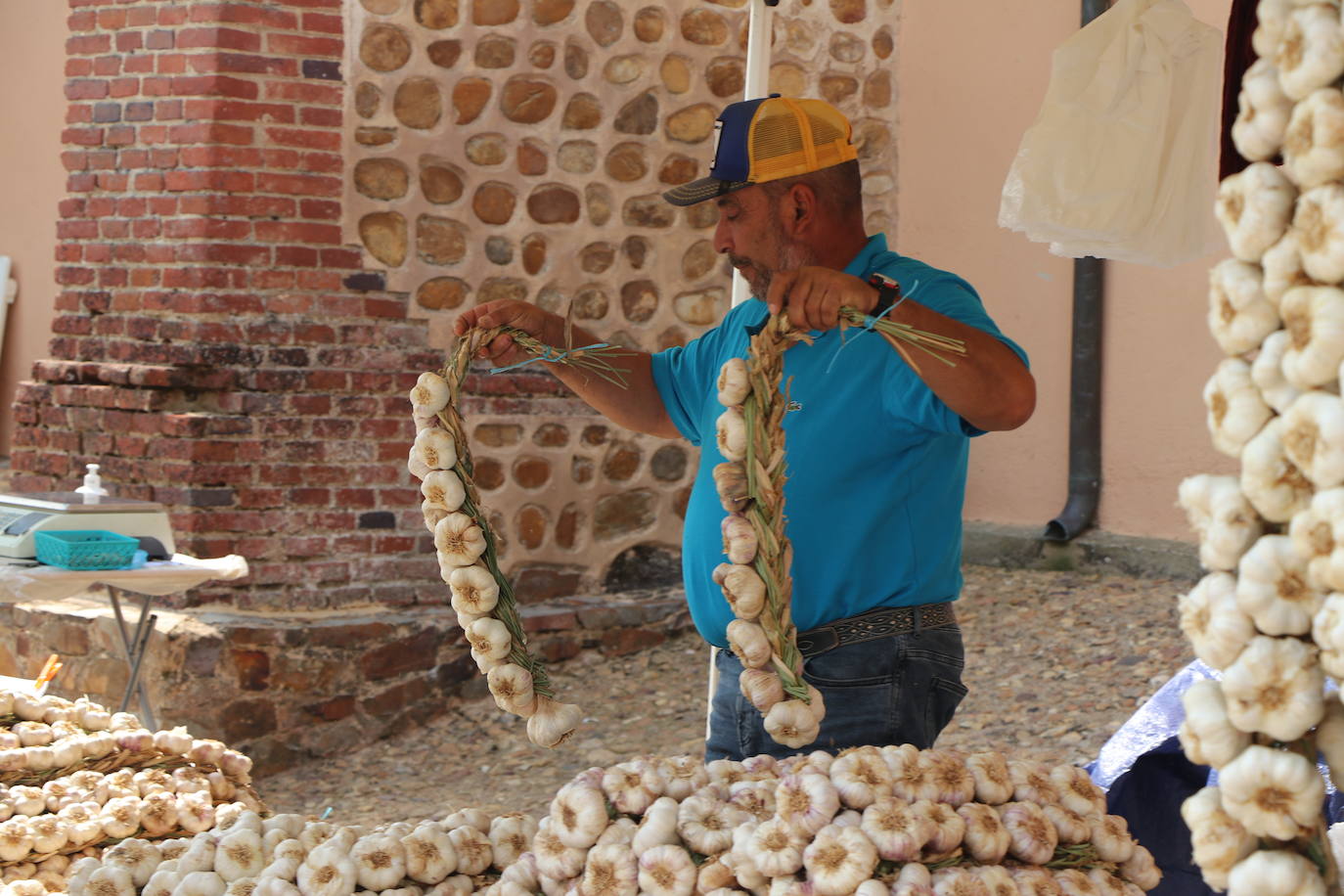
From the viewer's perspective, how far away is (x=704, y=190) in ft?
7.84

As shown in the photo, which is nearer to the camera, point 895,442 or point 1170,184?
point 895,442

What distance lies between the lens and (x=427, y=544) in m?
4.98

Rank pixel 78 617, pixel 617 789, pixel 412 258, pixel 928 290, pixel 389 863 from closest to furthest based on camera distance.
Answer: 1. pixel 617 789
2. pixel 389 863
3. pixel 928 290
4. pixel 78 617
5. pixel 412 258

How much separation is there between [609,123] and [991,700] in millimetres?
2528

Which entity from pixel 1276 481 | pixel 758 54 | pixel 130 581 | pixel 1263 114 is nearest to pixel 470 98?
pixel 758 54

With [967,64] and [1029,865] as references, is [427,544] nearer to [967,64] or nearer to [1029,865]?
[967,64]

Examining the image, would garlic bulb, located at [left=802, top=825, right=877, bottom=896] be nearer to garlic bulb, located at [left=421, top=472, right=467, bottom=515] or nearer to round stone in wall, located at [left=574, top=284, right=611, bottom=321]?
garlic bulb, located at [left=421, top=472, right=467, bottom=515]

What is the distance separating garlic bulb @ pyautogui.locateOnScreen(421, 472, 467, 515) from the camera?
6.38ft

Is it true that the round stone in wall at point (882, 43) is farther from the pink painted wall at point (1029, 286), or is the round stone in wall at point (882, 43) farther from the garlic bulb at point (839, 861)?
the garlic bulb at point (839, 861)

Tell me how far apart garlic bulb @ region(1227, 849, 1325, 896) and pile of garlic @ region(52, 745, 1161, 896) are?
0.36m

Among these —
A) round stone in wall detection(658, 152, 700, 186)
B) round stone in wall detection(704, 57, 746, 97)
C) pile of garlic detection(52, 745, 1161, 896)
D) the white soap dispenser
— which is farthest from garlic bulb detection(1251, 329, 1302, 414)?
round stone in wall detection(704, 57, 746, 97)

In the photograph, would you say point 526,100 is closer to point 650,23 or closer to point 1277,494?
point 650,23

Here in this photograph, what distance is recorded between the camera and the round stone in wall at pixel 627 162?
529 centimetres

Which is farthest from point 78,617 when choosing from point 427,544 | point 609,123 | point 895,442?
point 895,442
